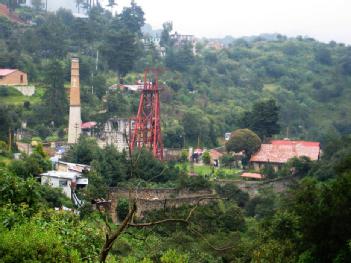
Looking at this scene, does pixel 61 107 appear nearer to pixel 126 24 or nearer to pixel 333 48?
pixel 126 24

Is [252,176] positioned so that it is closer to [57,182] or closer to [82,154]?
[82,154]

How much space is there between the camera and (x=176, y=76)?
4328 cm

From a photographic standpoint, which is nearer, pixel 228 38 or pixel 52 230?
pixel 52 230

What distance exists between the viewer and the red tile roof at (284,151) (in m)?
30.4

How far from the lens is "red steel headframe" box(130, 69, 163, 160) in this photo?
29250 millimetres

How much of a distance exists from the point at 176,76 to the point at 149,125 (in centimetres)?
1291

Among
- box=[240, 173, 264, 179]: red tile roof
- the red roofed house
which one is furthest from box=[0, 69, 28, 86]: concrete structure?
box=[240, 173, 264, 179]: red tile roof

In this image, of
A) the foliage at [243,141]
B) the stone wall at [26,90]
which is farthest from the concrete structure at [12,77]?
the foliage at [243,141]

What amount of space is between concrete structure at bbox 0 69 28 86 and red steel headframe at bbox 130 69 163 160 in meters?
6.82

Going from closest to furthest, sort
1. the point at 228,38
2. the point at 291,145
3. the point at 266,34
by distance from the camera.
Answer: the point at 291,145, the point at 228,38, the point at 266,34

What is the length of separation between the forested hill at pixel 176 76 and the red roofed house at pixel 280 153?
94.2 inches

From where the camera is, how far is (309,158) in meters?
28.7

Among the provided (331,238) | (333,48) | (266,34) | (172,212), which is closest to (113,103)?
(172,212)

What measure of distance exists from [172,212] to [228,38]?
115586 millimetres
